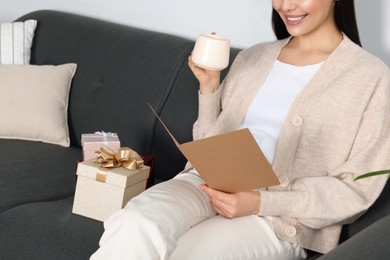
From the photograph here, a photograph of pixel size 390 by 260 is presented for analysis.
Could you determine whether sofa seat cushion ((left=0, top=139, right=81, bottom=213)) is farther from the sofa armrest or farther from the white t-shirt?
the sofa armrest

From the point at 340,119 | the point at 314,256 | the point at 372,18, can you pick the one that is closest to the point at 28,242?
the point at 314,256

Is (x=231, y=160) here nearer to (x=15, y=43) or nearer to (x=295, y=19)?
(x=295, y=19)

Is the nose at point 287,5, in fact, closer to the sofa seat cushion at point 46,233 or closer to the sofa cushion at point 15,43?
the sofa seat cushion at point 46,233

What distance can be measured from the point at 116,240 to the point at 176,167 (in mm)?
902

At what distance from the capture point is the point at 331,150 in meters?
1.93

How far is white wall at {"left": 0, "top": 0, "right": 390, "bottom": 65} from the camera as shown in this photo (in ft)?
7.70

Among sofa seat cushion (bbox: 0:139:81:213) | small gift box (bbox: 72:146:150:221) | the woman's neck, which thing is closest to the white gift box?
small gift box (bbox: 72:146:150:221)

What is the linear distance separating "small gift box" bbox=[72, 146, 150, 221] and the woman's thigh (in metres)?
0.36

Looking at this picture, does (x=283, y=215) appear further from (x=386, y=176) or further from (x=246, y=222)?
(x=386, y=176)

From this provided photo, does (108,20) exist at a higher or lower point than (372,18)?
lower

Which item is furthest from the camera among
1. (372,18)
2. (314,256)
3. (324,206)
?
(372,18)

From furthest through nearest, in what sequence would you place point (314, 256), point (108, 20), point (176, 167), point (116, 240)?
point (108, 20)
point (176, 167)
point (314, 256)
point (116, 240)

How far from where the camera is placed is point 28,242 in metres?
1.97

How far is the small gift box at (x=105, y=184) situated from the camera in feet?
6.95
